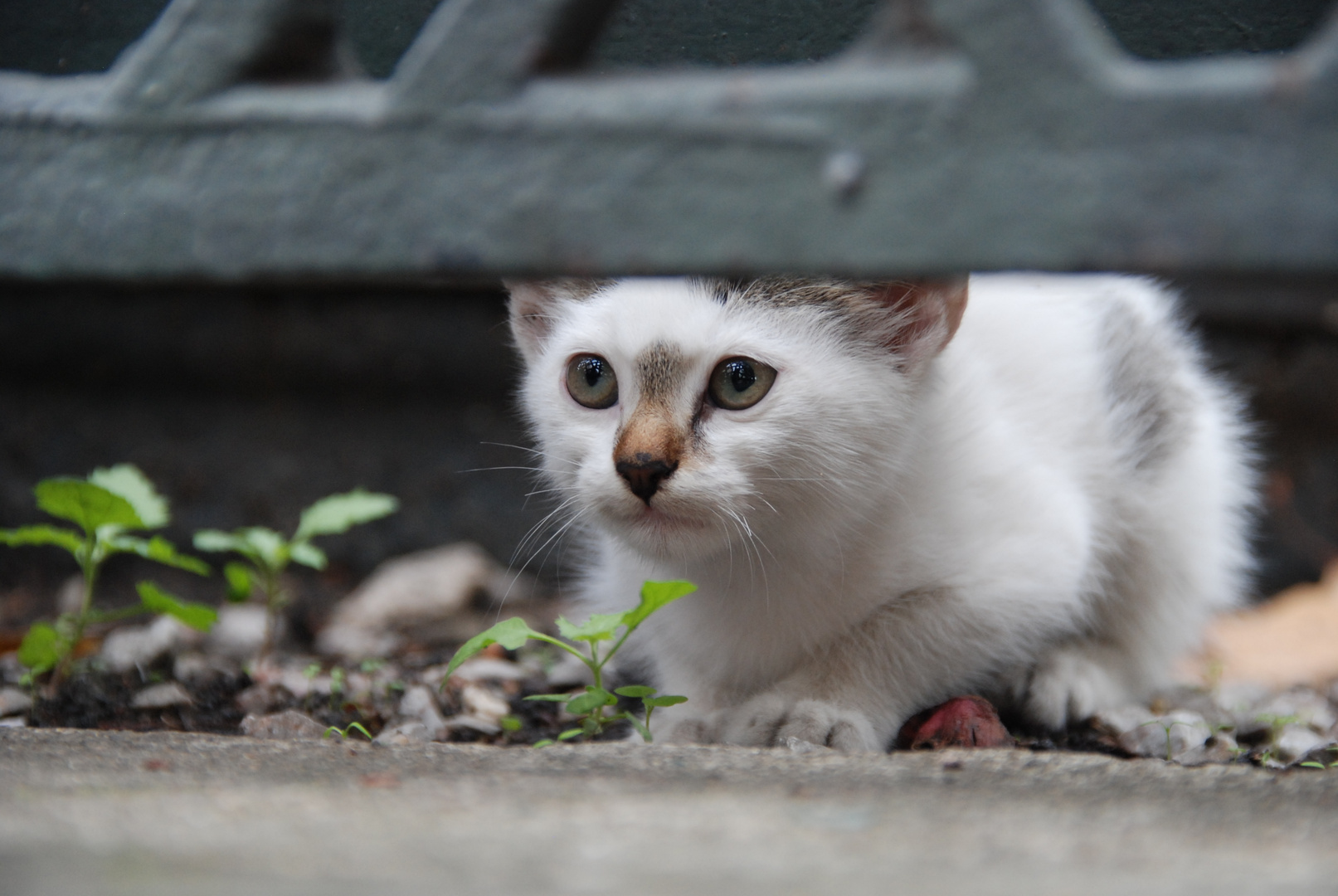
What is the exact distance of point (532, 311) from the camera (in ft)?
6.35

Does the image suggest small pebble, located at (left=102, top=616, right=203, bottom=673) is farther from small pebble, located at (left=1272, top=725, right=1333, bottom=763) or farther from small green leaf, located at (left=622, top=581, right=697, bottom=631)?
small pebble, located at (left=1272, top=725, right=1333, bottom=763)

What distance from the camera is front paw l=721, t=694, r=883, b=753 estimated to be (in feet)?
5.28

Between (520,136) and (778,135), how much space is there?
20 centimetres

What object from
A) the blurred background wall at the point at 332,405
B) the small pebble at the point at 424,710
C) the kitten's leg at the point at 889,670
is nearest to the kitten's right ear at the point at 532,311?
the small pebble at the point at 424,710

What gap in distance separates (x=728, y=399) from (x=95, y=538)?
104 centimetres

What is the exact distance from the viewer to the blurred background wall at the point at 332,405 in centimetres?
331

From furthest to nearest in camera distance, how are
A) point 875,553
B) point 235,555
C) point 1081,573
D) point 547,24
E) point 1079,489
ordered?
1. point 235,555
2. point 1079,489
3. point 1081,573
4. point 875,553
5. point 547,24

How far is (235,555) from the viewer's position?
3332 millimetres

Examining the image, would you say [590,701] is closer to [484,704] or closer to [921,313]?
[484,704]

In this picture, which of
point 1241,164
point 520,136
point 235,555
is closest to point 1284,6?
point 1241,164

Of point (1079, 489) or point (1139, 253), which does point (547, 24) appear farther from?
point (1079, 489)

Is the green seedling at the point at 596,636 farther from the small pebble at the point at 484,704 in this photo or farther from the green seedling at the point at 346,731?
the small pebble at the point at 484,704

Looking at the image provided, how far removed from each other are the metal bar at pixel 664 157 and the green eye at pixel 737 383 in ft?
2.41

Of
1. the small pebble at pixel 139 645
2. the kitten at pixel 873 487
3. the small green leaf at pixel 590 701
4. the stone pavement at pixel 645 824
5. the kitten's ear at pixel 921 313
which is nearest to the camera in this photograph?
the stone pavement at pixel 645 824
